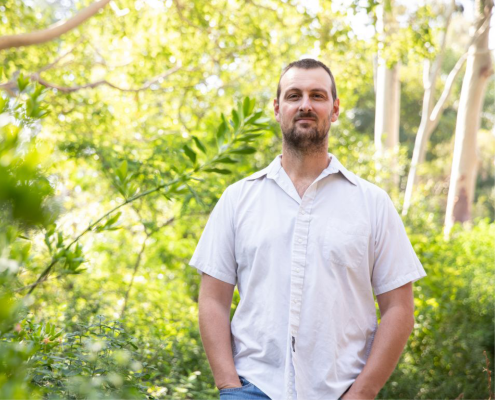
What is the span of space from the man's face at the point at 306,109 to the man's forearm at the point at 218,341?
79cm

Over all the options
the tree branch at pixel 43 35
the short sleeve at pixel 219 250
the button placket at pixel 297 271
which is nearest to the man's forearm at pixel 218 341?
the short sleeve at pixel 219 250

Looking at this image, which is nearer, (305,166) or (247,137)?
(305,166)

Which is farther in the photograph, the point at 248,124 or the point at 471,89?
the point at 471,89

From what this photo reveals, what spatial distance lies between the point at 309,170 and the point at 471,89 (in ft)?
39.9

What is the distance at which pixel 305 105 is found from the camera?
263cm

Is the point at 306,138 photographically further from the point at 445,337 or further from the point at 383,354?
the point at 445,337

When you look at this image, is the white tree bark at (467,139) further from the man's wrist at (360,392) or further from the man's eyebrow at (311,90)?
the man's wrist at (360,392)

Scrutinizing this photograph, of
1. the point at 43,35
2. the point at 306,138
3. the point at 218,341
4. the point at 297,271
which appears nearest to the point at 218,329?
the point at 218,341

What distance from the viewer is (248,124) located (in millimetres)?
3043

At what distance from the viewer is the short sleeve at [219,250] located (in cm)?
260

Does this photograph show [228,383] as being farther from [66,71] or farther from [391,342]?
[66,71]

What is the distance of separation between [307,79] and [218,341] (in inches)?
47.0

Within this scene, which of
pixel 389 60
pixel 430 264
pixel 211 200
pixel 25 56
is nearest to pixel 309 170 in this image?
pixel 211 200

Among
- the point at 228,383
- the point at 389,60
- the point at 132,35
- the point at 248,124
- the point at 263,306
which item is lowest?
the point at 228,383
